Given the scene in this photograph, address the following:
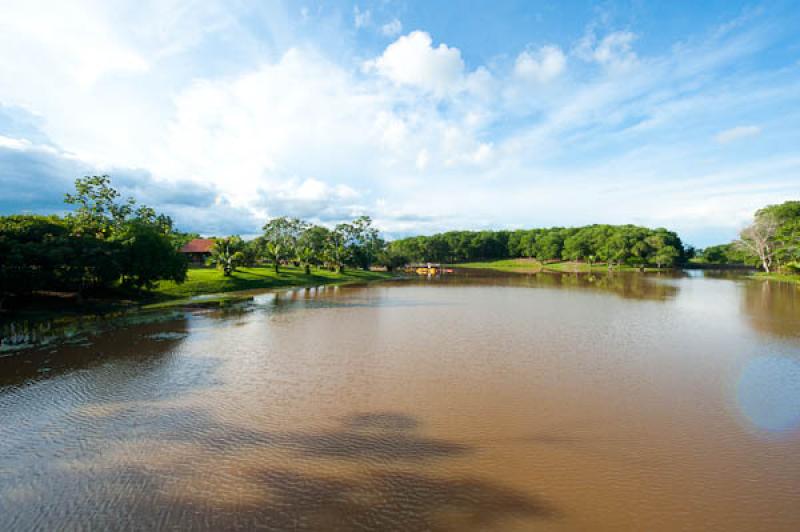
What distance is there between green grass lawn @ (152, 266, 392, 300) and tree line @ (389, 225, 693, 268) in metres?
29.1

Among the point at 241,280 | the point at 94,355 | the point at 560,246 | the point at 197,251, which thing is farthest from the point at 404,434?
the point at 560,246

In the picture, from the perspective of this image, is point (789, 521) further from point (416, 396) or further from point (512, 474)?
point (416, 396)

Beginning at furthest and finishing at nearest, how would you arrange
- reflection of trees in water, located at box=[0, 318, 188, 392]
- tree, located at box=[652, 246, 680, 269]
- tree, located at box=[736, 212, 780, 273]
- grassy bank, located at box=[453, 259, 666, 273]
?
grassy bank, located at box=[453, 259, 666, 273], tree, located at box=[652, 246, 680, 269], tree, located at box=[736, 212, 780, 273], reflection of trees in water, located at box=[0, 318, 188, 392]

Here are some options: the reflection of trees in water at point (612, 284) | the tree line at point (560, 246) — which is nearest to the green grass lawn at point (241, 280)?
the reflection of trees in water at point (612, 284)

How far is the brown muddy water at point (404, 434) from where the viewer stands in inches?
300

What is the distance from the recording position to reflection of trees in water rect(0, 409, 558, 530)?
288 inches

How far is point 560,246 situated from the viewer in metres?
134

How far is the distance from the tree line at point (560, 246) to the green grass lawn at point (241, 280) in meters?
29.1

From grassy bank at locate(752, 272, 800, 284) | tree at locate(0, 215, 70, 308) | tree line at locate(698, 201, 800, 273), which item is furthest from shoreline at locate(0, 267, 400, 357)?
tree line at locate(698, 201, 800, 273)

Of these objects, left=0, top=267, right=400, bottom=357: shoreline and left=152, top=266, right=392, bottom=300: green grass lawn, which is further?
left=152, top=266, right=392, bottom=300: green grass lawn

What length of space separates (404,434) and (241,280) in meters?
43.9

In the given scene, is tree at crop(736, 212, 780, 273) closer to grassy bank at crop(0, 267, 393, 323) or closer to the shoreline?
grassy bank at crop(0, 267, 393, 323)

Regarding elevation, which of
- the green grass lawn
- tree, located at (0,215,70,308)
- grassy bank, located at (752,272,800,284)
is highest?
tree, located at (0,215,70,308)

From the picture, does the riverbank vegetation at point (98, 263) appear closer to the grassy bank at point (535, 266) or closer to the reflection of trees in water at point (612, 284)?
the reflection of trees in water at point (612, 284)
